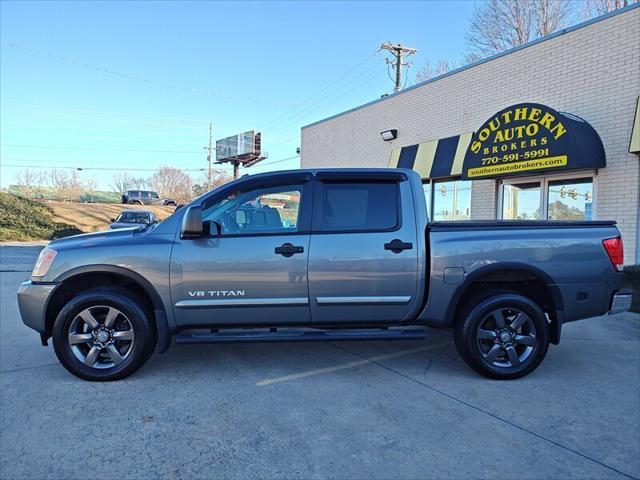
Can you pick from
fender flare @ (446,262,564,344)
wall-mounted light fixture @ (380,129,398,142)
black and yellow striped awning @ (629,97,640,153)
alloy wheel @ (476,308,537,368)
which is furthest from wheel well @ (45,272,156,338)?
wall-mounted light fixture @ (380,129,398,142)

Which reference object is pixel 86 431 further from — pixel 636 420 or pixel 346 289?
pixel 636 420

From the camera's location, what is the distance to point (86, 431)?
3273 mm

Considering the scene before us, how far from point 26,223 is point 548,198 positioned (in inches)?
1121

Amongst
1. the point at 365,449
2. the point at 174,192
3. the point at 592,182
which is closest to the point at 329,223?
the point at 365,449

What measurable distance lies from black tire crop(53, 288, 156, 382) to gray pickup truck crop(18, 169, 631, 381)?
0.01m

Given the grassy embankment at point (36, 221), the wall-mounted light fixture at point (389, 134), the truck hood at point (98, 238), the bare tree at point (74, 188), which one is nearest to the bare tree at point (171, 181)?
the bare tree at point (74, 188)

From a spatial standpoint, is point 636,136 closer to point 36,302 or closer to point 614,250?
point 614,250

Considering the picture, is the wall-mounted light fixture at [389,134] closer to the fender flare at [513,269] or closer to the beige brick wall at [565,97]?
the beige brick wall at [565,97]

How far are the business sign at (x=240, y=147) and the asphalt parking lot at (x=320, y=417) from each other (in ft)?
223

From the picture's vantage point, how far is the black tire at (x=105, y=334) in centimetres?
412

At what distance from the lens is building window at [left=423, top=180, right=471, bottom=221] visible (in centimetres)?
1270

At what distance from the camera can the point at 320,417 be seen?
351cm

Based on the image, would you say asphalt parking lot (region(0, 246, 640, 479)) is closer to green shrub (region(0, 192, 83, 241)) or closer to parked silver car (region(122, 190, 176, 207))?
green shrub (region(0, 192, 83, 241))

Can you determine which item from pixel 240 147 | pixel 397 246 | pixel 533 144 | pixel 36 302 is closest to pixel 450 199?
pixel 533 144
